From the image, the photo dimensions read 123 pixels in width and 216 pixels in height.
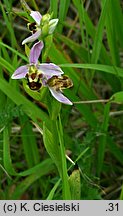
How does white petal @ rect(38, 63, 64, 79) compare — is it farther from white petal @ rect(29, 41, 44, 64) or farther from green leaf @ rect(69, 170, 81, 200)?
green leaf @ rect(69, 170, 81, 200)

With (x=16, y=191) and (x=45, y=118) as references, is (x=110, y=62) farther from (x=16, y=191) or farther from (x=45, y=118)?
(x=16, y=191)

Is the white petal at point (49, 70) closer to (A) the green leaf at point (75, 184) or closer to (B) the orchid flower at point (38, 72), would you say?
(B) the orchid flower at point (38, 72)

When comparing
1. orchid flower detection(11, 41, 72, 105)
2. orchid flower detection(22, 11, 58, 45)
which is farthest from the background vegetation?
orchid flower detection(22, 11, 58, 45)

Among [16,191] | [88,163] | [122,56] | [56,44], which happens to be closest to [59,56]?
[56,44]

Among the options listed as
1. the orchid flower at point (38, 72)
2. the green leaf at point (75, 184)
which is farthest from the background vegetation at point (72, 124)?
the orchid flower at point (38, 72)

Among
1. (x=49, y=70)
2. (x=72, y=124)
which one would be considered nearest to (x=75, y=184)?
(x=49, y=70)

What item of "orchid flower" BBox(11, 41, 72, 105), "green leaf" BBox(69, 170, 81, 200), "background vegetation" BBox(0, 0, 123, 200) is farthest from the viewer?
"background vegetation" BBox(0, 0, 123, 200)

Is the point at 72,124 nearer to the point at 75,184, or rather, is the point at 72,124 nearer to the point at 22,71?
the point at 75,184
